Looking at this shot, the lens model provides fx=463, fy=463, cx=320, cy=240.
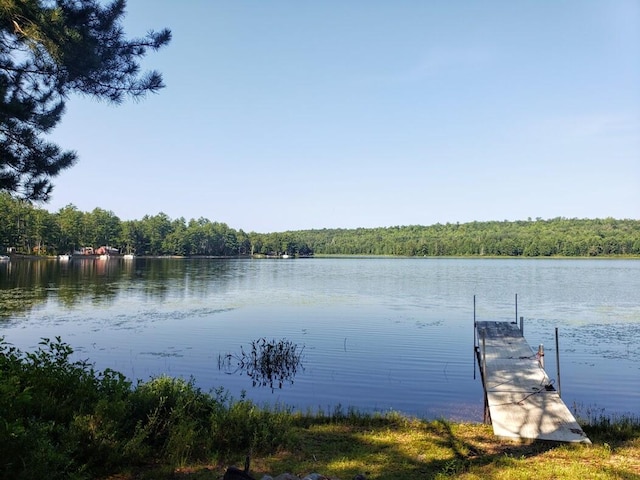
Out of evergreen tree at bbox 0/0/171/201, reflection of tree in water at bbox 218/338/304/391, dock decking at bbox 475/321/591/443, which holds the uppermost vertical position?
evergreen tree at bbox 0/0/171/201

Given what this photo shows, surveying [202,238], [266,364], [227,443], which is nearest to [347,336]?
[266,364]

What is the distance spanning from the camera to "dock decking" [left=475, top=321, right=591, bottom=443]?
905cm

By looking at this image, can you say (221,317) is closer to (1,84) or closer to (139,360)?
(139,360)

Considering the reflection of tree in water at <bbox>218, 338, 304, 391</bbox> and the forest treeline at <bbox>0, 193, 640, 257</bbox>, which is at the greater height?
the forest treeline at <bbox>0, 193, 640, 257</bbox>

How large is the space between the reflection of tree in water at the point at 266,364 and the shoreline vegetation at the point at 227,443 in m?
7.38

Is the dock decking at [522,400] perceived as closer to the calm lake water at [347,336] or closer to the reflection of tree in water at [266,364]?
the calm lake water at [347,336]

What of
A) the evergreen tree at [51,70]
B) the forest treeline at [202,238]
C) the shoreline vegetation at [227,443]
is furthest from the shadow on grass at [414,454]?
the forest treeline at [202,238]

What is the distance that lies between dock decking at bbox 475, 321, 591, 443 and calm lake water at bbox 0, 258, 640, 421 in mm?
1222

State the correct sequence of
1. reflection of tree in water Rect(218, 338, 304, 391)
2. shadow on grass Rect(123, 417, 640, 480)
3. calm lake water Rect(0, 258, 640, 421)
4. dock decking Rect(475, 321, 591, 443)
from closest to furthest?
shadow on grass Rect(123, 417, 640, 480) < dock decking Rect(475, 321, 591, 443) < calm lake water Rect(0, 258, 640, 421) < reflection of tree in water Rect(218, 338, 304, 391)

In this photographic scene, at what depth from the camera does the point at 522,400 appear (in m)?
10.7

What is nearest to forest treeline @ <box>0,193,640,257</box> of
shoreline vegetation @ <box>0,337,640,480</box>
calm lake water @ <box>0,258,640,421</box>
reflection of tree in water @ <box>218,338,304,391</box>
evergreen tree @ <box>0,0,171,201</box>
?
calm lake water @ <box>0,258,640,421</box>

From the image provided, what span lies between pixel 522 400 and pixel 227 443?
6882mm

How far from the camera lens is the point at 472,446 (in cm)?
841

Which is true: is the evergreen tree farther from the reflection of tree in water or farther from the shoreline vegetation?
the reflection of tree in water
